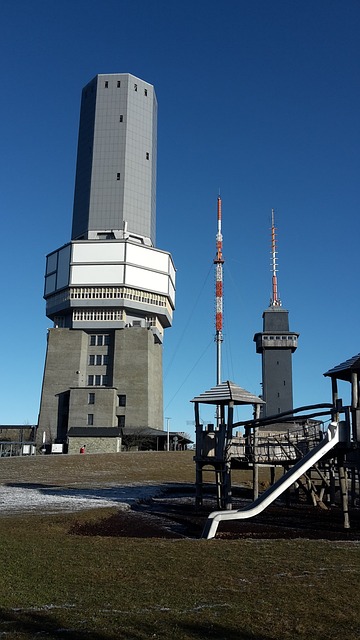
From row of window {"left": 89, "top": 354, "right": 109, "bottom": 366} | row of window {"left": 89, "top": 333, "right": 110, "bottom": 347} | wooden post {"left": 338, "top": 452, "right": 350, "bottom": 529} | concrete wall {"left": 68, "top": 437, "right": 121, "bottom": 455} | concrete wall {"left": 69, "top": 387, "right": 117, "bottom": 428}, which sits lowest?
wooden post {"left": 338, "top": 452, "right": 350, "bottom": 529}

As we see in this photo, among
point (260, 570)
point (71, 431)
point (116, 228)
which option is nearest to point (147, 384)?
Answer: point (71, 431)

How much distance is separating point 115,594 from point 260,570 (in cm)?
361

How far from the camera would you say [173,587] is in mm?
11414

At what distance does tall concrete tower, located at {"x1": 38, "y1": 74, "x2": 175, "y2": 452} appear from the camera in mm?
95938

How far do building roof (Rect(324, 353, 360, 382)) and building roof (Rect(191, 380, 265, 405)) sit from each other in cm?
547

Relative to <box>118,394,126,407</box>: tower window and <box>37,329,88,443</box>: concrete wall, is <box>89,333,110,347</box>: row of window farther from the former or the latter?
<box>118,394,126,407</box>: tower window

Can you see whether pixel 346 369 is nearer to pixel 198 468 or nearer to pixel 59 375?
pixel 198 468

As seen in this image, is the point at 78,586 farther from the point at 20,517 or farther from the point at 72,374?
the point at 72,374

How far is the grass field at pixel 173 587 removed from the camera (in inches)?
352

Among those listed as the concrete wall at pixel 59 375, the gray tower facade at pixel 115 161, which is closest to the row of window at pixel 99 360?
the concrete wall at pixel 59 375

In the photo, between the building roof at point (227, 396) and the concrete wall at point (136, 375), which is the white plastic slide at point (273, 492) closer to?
the building roof at point (227, 396)

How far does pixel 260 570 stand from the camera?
1304 centimetres

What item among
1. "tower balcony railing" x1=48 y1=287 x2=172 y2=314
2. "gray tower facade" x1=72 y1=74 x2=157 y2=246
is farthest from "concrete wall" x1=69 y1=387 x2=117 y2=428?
"gray tower facade" x1=72 y1=74 x2=157 y2=246

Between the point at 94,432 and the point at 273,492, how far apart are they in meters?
68.6
